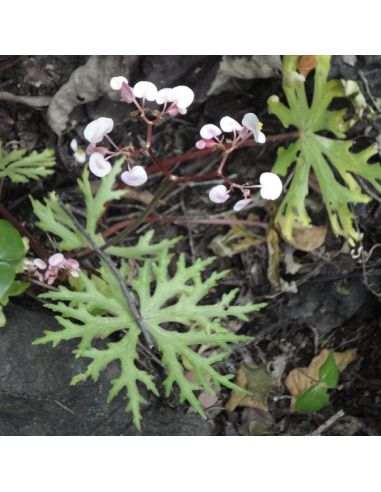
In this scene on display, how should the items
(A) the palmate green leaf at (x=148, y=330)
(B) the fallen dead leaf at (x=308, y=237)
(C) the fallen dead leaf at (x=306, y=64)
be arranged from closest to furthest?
(A) the palmate green leaf at (x=148, y=330) → (C) the fallen dead leaf at (x=306, y=64) → (B) the fallen dead leaf at (x=308, y=237)

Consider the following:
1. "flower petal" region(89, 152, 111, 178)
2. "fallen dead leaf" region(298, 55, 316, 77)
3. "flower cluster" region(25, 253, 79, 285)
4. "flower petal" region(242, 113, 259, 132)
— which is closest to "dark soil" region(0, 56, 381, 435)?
"fallen dead leaf" region(298, 55, 316, 77)

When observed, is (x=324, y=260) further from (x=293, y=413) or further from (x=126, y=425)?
(x=126, y=425)

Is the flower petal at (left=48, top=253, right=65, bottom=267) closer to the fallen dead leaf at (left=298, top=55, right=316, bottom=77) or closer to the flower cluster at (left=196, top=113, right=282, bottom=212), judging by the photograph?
the flower cluster at (left=196, top=113, right=282, bottom=212)

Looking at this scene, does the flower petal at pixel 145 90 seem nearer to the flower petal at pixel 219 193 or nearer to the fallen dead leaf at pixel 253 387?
the flower petal at pixel 219 193

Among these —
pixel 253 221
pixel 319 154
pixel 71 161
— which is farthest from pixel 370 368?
pixel 71 161

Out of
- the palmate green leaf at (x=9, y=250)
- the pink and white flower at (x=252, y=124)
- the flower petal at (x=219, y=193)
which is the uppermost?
the pink and white flower at (x=252, y=124)

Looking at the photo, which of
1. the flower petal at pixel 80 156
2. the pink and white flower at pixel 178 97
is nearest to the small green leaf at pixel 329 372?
the pink and white flower at pixel 178 97

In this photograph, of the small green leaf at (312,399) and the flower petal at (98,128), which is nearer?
the flower petal at (98,128)
